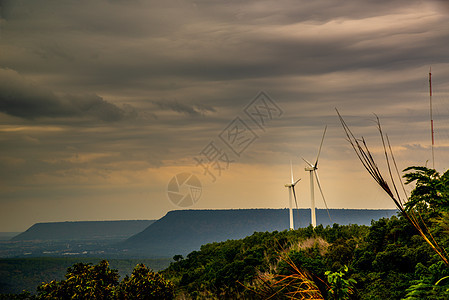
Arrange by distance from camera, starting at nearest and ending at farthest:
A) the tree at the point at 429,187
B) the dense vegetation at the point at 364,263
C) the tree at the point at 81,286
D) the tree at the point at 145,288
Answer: the dense vegetation at the point at 364,263
the tree at the point at 429,187
the tree at the point at 81,286
the tree at the point at 145,288

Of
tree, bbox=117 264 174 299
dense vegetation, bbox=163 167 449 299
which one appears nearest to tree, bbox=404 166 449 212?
dense vegetation, bbox=163 167 449 299

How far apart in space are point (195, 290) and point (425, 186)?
20802mm

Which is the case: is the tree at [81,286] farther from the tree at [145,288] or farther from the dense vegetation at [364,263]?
the dense vegetation at [364,263]

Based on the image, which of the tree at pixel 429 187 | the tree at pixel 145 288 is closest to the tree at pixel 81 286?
the tree at pixel 145 288

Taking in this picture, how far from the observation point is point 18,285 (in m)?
183

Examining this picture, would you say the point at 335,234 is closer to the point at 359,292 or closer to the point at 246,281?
the point at 246,281

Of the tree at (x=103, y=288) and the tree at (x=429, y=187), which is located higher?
the tree at (x=429, y=187)

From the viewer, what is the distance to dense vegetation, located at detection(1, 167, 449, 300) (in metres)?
12.5

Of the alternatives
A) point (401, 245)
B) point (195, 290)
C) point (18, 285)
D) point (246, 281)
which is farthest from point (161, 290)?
point (18, 285)

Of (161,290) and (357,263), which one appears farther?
(161,290)

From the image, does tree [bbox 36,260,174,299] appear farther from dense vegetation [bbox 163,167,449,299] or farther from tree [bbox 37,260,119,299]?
dense vegetation [bbox 163,167,449,299]

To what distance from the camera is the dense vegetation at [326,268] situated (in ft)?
41.0

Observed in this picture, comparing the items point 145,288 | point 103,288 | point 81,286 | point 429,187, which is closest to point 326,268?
point 429,187

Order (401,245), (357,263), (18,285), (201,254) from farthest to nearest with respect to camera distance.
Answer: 1. (18,285)
2. (201,254)
3. (357,263)
4. (401,245)
